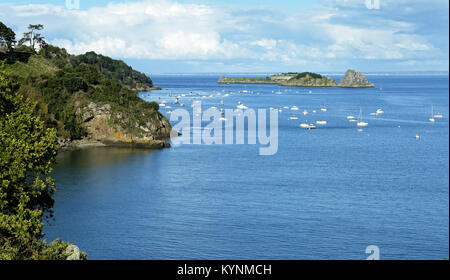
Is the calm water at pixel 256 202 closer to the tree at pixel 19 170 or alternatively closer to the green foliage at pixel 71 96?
the green foliage at pixel 71 96

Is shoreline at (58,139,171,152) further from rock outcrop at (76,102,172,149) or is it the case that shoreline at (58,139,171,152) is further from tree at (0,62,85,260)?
tree at (0,62,85,260)

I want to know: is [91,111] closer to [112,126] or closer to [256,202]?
[112,126]

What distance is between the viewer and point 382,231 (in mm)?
48938

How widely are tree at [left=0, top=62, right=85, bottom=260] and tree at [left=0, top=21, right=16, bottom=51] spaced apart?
97.7m

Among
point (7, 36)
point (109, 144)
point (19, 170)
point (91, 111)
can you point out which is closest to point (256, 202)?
point (19, 170)

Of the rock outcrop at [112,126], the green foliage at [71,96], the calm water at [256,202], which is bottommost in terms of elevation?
the calm water at [256,202]

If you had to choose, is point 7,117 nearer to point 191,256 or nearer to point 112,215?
point 191,256

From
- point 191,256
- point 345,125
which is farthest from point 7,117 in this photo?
point 345,125

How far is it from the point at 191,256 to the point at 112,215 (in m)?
14.6

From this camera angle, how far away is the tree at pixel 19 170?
2575 centimetres

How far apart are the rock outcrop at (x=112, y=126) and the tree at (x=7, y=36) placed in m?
34.0

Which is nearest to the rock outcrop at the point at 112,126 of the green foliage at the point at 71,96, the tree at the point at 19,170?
the green foliage at the point at 71,96

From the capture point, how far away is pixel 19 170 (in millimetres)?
28297

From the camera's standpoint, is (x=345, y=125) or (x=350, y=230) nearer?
(x=350, y=230)
